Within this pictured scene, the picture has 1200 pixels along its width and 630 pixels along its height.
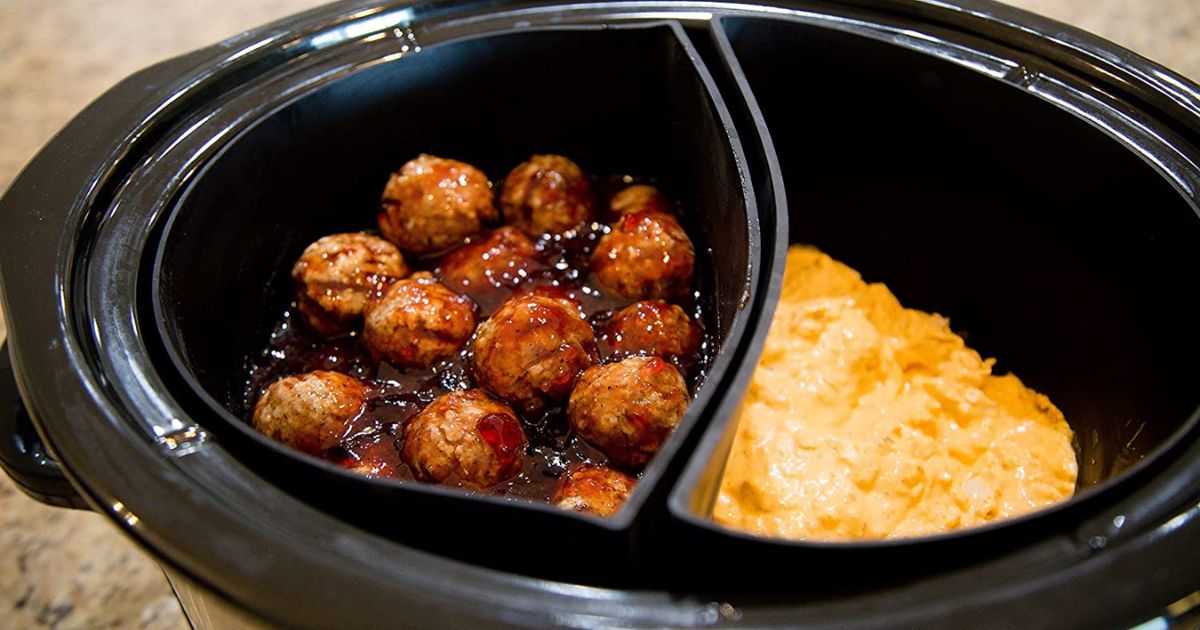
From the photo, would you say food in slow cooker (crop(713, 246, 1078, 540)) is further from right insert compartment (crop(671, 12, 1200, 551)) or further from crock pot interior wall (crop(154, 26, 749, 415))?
crock pot interior wall (crop(154, 26, 749, 415))

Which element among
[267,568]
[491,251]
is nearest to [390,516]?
[267,568]

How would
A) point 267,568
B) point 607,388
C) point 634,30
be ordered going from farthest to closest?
point 634,30, point 607,388, point 267,568

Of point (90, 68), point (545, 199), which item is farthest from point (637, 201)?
point (90, 68)

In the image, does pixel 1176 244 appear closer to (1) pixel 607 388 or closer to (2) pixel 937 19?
(2) pixel 937 19

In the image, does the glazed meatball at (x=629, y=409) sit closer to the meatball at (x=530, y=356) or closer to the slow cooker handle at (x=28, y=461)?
the meatball at (x=530, y=356)

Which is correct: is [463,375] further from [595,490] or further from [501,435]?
[595,490]

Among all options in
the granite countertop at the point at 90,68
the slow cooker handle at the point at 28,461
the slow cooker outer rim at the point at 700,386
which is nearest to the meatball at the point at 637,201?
the slow cooker outer rim at the point at 700,386

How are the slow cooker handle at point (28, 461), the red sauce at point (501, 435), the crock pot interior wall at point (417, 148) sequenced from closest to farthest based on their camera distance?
the slow cooker handle at point (28, 461), the red sauce at point (501, 435), the crock pot interior wall at point (417, 148)
